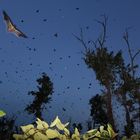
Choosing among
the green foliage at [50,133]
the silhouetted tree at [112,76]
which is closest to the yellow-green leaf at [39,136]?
the green foliage at [50,133]

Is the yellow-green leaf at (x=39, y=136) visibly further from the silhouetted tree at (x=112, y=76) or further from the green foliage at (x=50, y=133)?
the silhouetted tree at (x=112, y=76)

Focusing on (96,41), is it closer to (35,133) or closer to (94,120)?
(94,120)

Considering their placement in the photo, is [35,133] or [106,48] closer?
[35,133]

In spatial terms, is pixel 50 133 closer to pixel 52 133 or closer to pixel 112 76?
pixel 52 133

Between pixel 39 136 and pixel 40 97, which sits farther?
pixel 40 97

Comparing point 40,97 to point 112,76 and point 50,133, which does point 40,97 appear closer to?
point 112,76

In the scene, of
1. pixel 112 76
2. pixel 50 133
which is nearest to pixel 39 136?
pixel 50 133

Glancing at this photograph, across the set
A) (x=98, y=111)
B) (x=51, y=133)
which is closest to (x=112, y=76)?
(x=98, y=111)

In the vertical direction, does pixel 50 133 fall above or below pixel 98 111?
below

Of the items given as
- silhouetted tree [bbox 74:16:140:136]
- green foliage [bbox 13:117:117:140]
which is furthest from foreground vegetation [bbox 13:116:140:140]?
silhouetted tree [bbox 74:16:140:136]

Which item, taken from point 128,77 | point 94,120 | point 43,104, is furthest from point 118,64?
point 43,104

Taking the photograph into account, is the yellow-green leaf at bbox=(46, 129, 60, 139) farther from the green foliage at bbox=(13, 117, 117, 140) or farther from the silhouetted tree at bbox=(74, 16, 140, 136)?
the silhouetted tree at bbox=(74, 16, 140, 136)
